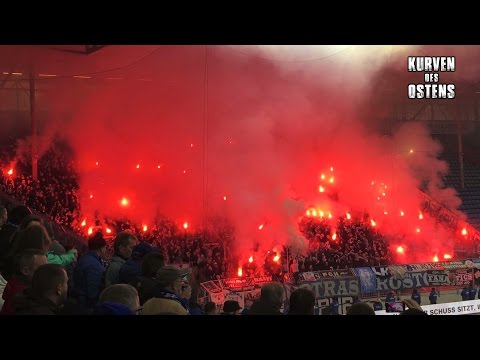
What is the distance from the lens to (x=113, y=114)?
12.6 m

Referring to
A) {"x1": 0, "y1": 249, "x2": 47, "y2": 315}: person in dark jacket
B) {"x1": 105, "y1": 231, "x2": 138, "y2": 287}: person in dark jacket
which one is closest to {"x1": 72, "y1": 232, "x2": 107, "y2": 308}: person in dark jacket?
{"x1": 105, "y1": 231, "x2": 138, "y2": 287}: person in dark jacket

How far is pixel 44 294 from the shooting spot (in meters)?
2.55

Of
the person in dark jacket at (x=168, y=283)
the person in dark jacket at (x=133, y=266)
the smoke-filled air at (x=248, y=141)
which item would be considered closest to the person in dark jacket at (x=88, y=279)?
the person in dark jacket at (x=133, y=266)

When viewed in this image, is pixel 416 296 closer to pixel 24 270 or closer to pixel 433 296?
pixel 433 296

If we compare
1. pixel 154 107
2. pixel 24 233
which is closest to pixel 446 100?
pixel 154 107
